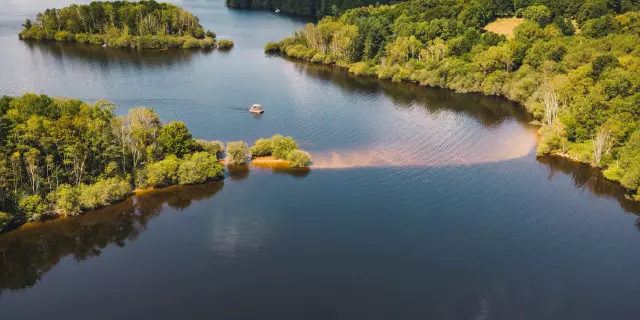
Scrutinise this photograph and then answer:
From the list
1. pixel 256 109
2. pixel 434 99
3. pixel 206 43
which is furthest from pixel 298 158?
pixel 206 43

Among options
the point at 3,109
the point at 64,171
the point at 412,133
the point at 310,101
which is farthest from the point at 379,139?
the point at 3,109

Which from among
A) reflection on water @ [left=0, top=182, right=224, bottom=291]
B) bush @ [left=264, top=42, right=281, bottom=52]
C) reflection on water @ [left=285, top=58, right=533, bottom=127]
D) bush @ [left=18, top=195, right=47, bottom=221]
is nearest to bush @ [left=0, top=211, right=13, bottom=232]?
reflection on water @ [left=0, top=182, right=224, bottom=291]

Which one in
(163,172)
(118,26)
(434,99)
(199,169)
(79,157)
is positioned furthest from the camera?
(118,26)

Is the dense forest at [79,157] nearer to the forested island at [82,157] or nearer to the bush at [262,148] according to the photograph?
the forested island at [82,157]

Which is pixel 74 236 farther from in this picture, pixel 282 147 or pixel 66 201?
pixel 282 147

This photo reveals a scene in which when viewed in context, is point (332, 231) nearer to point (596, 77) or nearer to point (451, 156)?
point (451, 156)

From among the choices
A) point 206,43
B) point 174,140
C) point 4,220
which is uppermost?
point 206,43

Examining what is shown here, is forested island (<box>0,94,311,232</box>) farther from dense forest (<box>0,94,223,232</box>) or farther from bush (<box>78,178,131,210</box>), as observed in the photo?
dense forest (<box>0,94,223,232</box>)
